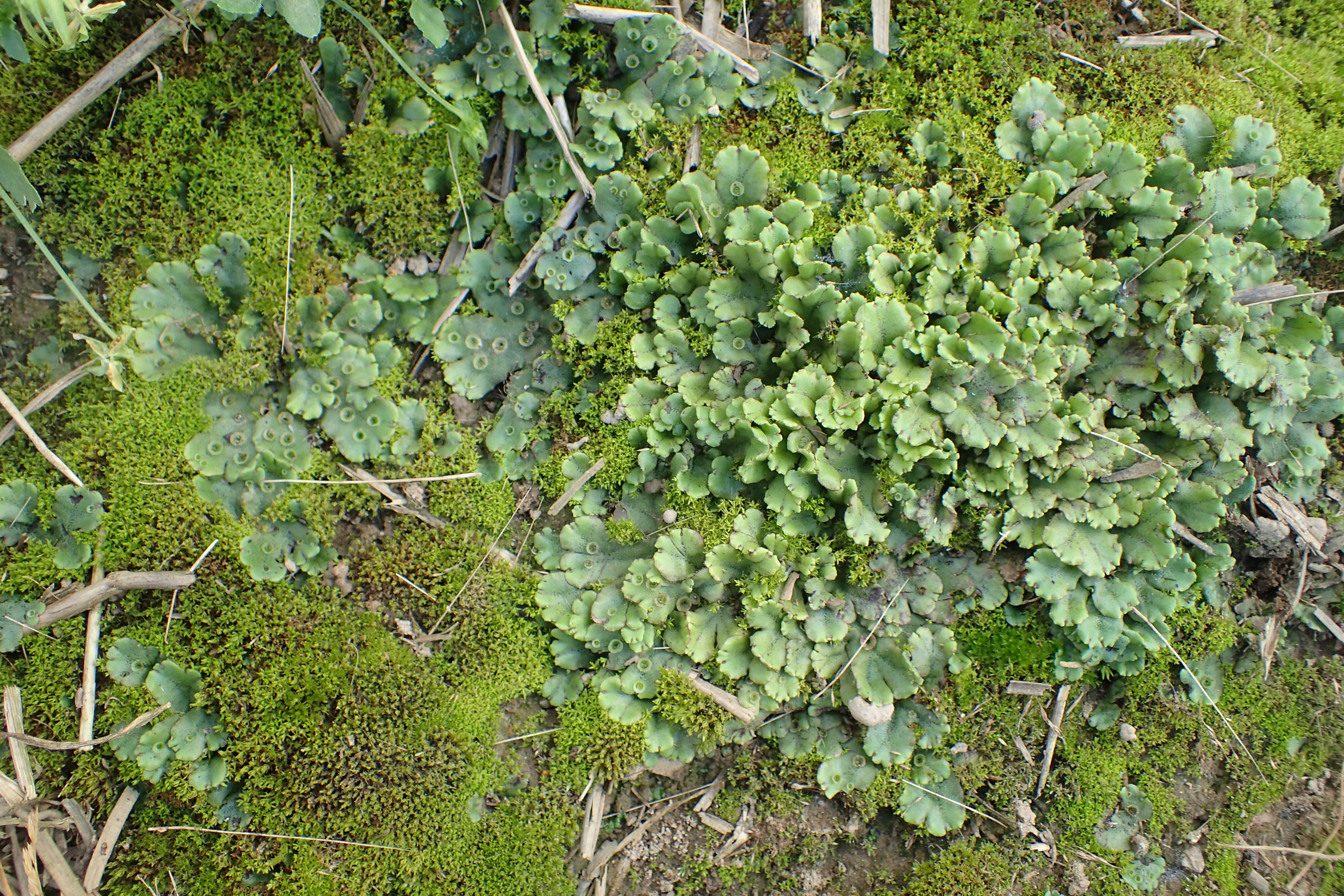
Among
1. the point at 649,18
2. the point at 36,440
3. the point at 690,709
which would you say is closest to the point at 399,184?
the point at 649,18

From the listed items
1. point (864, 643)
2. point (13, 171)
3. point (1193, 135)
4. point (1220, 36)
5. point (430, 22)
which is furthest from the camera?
point (1220, 36)

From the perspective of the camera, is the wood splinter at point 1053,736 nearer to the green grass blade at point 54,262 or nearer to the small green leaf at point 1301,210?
the small green leaf at point 1301,210

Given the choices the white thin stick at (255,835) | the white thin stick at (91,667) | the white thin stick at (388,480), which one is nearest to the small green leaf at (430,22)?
the white thin stick at (388,480)

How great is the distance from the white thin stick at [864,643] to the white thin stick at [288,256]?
9.11ft

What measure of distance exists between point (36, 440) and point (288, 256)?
1.28m

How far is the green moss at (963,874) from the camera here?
3484 mm

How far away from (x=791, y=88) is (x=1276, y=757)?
373 cm

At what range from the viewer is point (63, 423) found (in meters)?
3.50

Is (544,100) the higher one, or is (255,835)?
(544,100)

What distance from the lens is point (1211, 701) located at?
11.9 ft

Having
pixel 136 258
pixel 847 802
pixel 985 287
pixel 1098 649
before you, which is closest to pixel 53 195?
pixel 136 258

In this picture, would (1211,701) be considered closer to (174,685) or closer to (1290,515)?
(1290,515)

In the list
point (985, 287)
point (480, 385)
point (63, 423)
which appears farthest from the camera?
point (480, 385)

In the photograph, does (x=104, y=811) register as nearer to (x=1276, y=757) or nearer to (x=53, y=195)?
(x=53, y=195)
